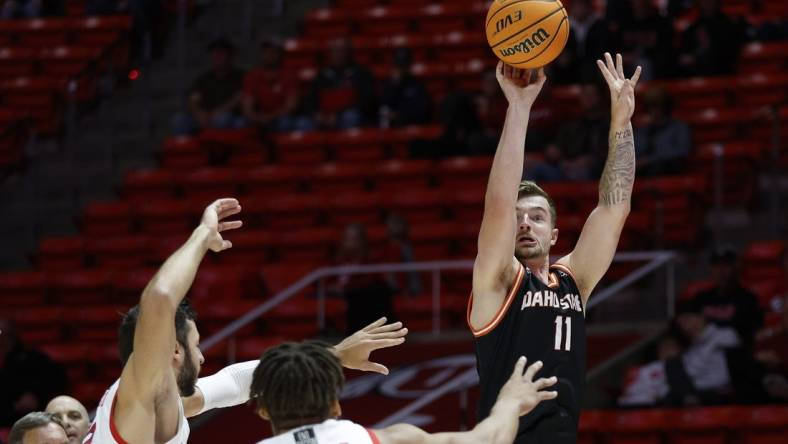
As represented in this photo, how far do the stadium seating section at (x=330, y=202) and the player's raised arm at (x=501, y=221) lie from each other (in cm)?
503

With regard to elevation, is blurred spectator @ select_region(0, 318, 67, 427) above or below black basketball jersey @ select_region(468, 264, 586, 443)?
below

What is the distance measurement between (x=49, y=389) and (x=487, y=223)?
7.00 metres

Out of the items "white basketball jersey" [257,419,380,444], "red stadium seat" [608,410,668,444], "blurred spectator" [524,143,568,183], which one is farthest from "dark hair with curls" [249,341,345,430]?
"blurred spectator" [524,143,568,183]

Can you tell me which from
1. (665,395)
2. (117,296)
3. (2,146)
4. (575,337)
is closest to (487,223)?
(575,337)

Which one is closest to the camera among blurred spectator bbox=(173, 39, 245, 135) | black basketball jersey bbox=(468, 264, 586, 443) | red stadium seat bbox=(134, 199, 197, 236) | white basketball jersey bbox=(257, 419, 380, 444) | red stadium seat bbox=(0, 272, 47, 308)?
white basketball jersey bbox=(257, 419, 380, 444)

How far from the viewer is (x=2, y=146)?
673 inches

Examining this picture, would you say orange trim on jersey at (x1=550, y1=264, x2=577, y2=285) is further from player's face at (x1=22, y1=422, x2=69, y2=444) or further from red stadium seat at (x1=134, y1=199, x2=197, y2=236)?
red stadium seat at (x1=134, y1=199, x2=197, y2=236)

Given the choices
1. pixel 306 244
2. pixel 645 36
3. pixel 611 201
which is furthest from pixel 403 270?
pixel 611 201

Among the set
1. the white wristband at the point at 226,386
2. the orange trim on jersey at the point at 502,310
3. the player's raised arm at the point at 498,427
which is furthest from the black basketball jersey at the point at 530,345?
the white wristband at the point at 226,386

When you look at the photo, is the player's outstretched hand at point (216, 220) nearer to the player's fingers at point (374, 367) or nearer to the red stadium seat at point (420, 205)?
the player's fingers at point (374, 367)

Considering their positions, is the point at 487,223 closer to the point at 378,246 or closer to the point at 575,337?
the point at 575,337

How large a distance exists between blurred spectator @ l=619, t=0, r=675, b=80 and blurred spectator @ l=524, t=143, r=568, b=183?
145cm

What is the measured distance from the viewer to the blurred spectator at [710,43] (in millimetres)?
14664

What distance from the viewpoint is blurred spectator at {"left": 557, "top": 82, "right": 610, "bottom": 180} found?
45.1 ft
